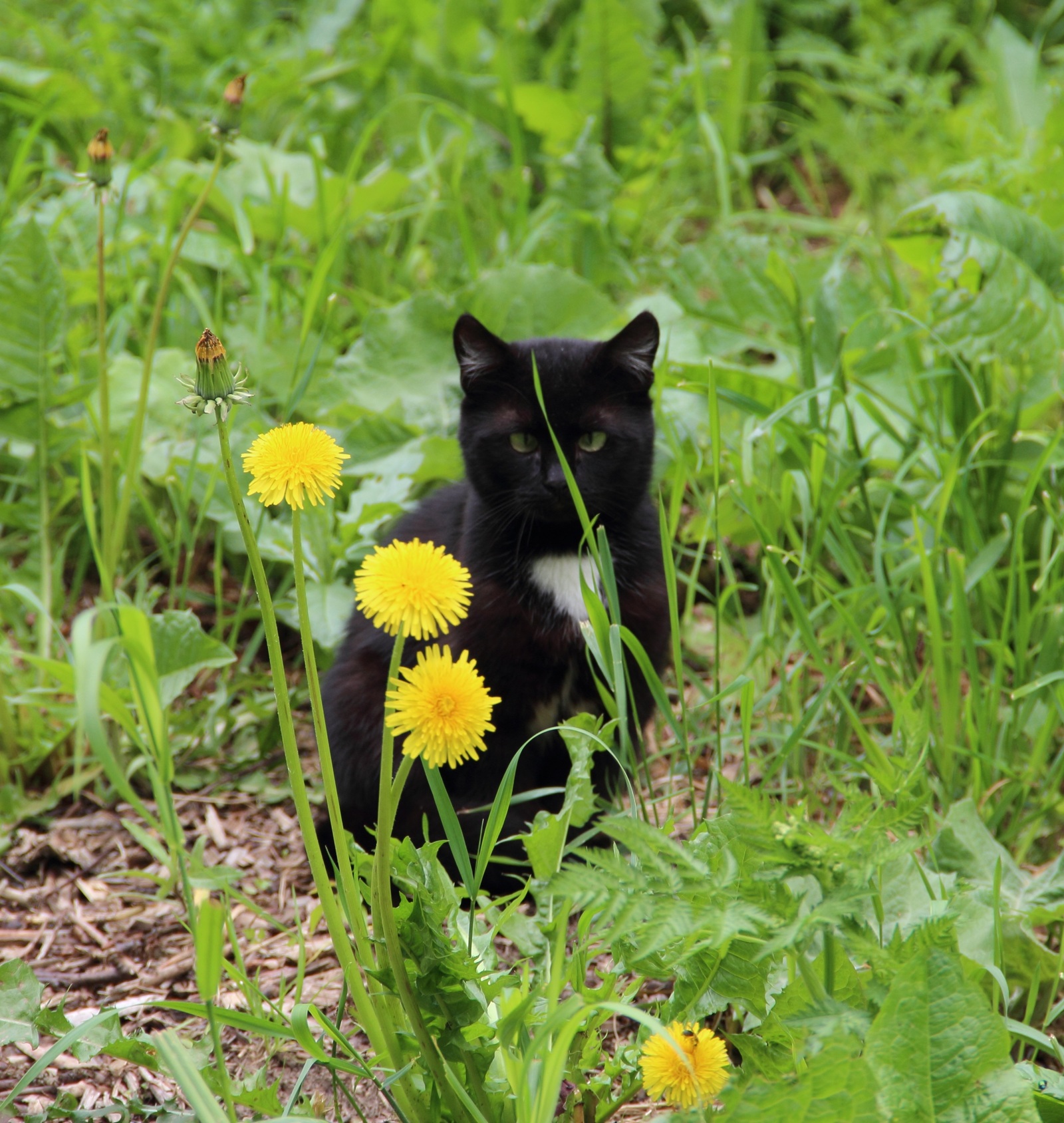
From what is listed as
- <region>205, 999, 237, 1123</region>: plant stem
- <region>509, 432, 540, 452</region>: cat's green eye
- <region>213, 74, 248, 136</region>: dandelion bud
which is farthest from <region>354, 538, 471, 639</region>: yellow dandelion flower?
<region>213, 74, 248, 136</region>: dandelion bud

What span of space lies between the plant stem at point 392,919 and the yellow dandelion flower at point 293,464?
168 mm

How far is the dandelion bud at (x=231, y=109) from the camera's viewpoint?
1741 mm

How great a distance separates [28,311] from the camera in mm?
2186

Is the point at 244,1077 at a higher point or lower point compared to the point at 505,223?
lower

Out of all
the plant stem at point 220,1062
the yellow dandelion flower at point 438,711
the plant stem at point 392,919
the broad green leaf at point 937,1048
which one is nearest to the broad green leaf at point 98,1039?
the plant stem at point 220,1062

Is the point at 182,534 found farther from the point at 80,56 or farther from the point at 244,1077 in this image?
the point at 80,56

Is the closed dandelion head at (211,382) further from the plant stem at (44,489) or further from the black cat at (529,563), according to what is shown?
the plant stem at (44,489)

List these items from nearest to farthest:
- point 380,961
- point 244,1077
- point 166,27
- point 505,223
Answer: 1. point 380,961
2. point 244,1077
3. point 505,223
4. point 166,27

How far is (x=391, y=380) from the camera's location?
2.57 m

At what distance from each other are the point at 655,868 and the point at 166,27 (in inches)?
154

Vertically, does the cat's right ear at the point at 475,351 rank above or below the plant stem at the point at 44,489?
above

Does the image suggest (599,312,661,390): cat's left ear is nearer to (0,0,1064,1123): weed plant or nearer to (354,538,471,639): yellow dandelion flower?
(0,0,1064,1123): weed plant

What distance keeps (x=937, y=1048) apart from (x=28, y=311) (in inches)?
79.2

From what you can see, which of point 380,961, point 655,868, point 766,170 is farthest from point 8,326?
point 766,170
